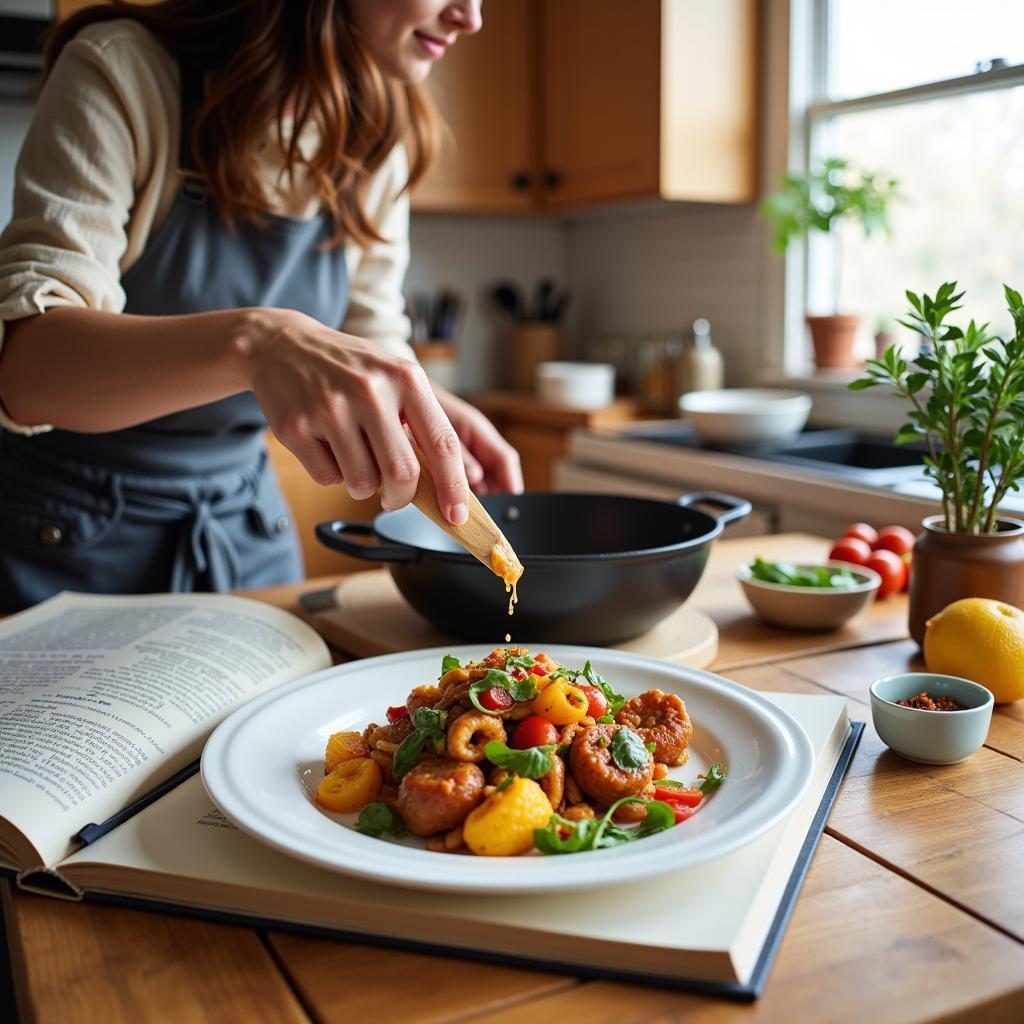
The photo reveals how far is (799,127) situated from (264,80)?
1.81m

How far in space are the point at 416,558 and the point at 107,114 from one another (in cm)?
66

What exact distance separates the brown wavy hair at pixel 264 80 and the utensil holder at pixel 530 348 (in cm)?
211

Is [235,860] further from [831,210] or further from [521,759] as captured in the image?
[831,210]

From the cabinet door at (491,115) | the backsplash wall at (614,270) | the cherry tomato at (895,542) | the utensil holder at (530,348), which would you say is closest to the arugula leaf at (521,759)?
the cherry tomato at (895,542)

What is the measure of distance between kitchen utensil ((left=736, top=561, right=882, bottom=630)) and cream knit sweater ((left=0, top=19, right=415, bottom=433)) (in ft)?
2.53

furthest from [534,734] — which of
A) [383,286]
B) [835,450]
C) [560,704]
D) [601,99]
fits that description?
[601,99]

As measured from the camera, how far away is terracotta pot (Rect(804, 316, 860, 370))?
255 centimetres

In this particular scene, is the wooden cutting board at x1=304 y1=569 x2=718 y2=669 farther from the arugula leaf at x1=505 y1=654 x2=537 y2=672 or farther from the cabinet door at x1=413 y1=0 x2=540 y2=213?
the cabinet door at x1=413 y1=0 x2=540 y2=213

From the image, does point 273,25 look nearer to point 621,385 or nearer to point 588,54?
point 588,54

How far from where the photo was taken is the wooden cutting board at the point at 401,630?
1036 millimetres

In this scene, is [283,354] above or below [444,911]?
above

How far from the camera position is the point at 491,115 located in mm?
3119

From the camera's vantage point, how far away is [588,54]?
2.89 meters

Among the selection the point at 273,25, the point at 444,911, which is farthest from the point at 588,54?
the point at 444,911
